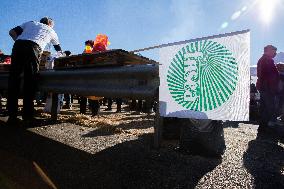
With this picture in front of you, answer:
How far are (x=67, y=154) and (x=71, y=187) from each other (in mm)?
867

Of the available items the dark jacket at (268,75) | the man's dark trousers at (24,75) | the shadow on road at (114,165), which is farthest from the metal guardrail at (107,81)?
the dark jacket at (268,75)

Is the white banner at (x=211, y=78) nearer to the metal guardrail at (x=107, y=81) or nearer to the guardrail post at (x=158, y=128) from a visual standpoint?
the guardrail post at (x=158, y=128)

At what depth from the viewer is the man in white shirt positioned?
4.72 metres

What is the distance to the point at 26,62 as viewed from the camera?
16.0 ft

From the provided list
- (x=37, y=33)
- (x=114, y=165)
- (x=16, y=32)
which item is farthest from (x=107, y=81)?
(x=16, y=32)

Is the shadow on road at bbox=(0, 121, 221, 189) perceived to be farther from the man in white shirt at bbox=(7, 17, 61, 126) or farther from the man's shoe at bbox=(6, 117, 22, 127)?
the man in white shirt at bbox=(7, 17, 61, 126)

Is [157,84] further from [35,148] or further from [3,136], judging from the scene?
[3,136]

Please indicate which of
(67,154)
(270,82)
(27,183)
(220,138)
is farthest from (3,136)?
(270,82)

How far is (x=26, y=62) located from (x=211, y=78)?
10.8 ft

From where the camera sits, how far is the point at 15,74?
4961 millimetres

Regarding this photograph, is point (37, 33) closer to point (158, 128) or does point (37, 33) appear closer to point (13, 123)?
point (13, 123)

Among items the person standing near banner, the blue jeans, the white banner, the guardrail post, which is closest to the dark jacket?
the person standing near banner

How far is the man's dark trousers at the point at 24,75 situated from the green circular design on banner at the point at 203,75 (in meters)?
2.73

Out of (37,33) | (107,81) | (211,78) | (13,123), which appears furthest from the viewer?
(37,33)
